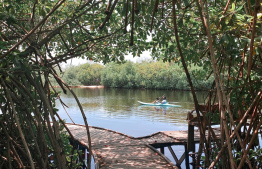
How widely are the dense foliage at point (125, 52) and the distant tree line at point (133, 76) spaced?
27500 millimetres

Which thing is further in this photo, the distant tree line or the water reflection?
the distant tree line

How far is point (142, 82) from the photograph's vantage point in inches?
1581

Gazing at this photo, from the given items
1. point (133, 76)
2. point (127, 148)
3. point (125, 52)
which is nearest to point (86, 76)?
point (133, 76)

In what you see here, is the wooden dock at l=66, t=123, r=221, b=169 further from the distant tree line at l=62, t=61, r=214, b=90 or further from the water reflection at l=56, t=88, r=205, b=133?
the distant tree line at l=62, t=61, r=214, b=90

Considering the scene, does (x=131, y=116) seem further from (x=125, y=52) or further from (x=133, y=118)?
(x=125, y=52)

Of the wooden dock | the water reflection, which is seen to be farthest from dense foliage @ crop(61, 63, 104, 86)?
the wooden dock

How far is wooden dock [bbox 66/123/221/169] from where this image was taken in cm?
490

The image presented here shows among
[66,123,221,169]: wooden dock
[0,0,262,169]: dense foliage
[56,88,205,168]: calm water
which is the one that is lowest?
[56,88,205,168]: calm water

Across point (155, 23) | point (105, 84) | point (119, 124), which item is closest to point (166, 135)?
point (155, 23)

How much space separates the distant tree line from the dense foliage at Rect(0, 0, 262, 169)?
90.2 ft

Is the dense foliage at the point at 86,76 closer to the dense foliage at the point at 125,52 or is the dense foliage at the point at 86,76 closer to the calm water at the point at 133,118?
the calm water at the point at 133,118

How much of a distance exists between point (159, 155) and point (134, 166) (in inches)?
30.6

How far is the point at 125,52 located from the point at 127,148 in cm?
220

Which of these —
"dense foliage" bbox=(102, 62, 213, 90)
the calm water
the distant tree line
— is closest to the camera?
the calm water
